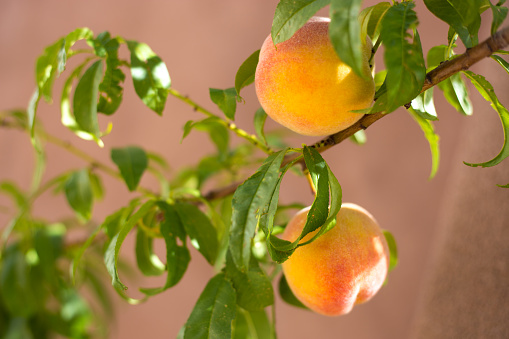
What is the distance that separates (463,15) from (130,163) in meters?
0.37

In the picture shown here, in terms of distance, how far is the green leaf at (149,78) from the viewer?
1.48 feet

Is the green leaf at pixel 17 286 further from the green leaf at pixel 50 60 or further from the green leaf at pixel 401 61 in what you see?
the green leaf at pixel 401 61

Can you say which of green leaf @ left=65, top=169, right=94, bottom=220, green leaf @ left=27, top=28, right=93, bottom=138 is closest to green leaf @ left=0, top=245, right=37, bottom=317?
green leaf @ left=65, top=169, right=94, bottom=220

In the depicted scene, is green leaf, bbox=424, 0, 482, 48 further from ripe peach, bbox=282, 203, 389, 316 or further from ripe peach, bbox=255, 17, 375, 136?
ripe peach, bbox=282, 203, 389, 316

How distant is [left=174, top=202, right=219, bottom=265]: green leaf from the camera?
0.47 m

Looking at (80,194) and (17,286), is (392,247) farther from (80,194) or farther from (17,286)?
(17,286)

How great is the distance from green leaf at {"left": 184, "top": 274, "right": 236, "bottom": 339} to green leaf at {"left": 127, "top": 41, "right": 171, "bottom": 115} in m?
0.17

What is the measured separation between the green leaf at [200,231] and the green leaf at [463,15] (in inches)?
11.1

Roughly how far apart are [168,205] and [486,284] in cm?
32

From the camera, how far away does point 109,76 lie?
0.45 meters

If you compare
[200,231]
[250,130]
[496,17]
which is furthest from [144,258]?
[250,130]

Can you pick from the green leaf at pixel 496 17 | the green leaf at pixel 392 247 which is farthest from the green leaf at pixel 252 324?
the green leaf at pixel 496 17

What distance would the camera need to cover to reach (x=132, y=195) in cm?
122

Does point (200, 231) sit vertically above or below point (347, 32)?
below
